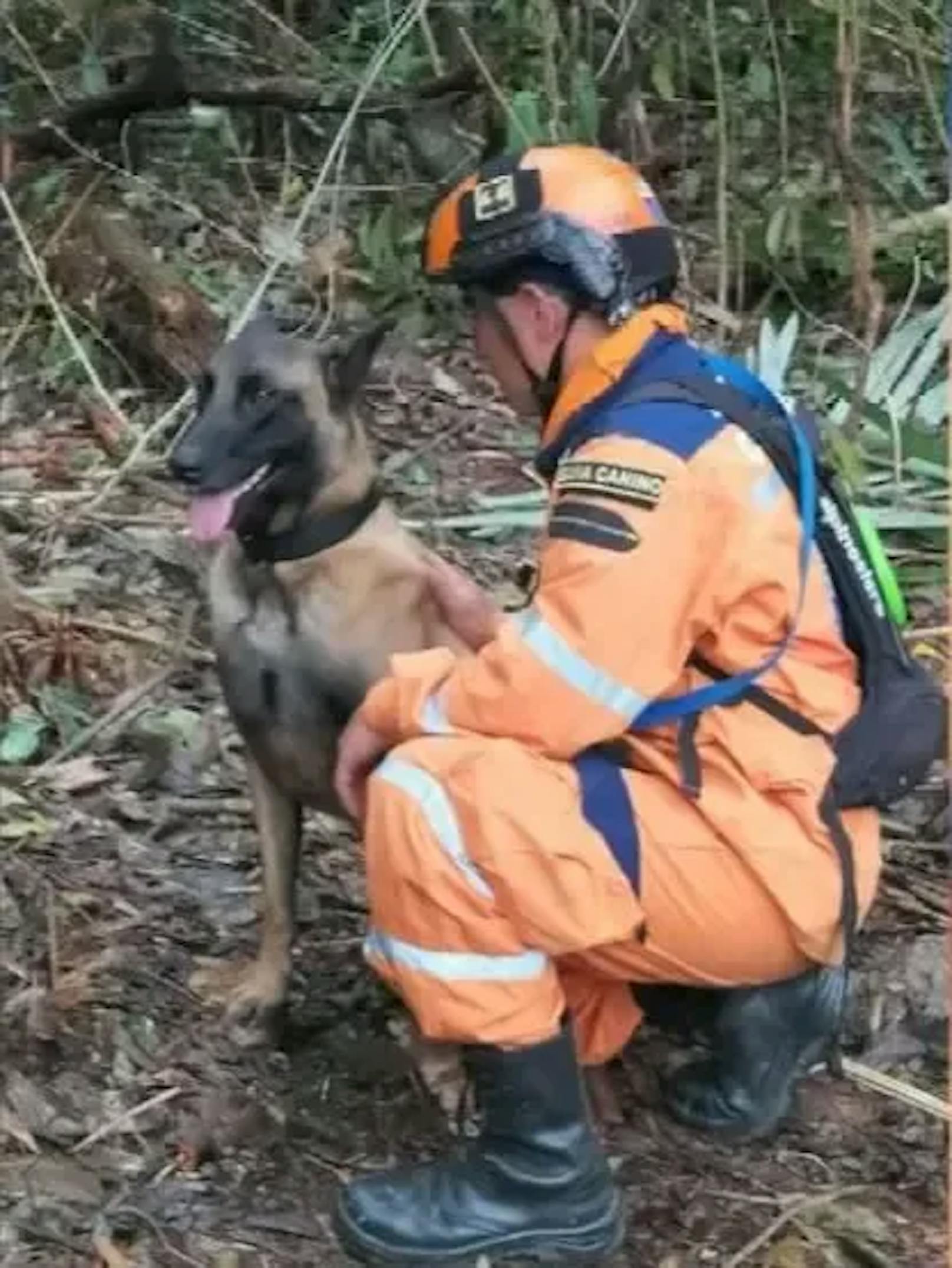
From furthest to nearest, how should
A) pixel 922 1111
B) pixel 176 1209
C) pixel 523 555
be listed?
pixel 523 555
pixel 922 1111
pixel 176 1209

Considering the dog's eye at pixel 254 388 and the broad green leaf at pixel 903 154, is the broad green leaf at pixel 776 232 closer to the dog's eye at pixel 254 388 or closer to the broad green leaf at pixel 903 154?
the broad green leaf at pixel 903 154

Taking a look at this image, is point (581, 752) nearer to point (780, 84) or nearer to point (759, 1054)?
point (759, 1054)

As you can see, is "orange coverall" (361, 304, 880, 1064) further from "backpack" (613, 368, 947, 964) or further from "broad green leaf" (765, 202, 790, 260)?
"broad green leaf" (765, 202, 790, 260)

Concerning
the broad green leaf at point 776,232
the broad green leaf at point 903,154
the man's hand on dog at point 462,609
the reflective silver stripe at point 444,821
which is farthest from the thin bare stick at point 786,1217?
the broad green leaf at point 903,154

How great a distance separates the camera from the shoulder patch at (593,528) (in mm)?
3547

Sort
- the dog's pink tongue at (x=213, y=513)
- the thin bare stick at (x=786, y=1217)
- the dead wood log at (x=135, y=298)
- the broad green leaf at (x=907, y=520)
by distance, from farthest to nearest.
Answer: the dead wood log at (x=135, y=298) < the broad green leaf at (x=907, y=520) < the dog's pink tongue at (x=213, y=513) < the thin bare stick at (x=786, y=1217)

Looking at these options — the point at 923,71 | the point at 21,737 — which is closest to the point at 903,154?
the point at 923,71

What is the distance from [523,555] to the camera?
664 cm

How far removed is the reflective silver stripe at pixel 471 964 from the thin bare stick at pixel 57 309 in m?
3.21

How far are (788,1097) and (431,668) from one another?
1042mm

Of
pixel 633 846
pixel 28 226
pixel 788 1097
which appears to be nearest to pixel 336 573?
pixel 633 846

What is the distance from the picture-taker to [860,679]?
13.1ft

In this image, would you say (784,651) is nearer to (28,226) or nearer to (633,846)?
(633,846)

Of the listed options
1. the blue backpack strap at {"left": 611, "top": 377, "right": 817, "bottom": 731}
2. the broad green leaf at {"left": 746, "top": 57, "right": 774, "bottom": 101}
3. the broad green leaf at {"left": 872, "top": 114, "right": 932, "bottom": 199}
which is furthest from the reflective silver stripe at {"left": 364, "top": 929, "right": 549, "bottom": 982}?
the broad green leaf at {"left": 872, "top": 114, "right": 932, "bottom": 199}
